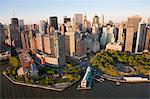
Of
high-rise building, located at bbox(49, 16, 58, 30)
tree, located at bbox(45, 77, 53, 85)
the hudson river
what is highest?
high-rise building, located at bbox(49, 16, 58, 30)

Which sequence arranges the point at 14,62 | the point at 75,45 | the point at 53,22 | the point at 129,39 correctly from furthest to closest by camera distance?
the point at 53,22 < the point at 129,39 < the point at 75,45 < the point at 14,62

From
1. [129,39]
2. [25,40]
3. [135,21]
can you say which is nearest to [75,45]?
[25,40]

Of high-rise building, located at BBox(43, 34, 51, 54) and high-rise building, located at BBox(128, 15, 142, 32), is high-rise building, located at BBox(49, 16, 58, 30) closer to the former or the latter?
high-rise building, located at BBox(43, 34, 51, 54)

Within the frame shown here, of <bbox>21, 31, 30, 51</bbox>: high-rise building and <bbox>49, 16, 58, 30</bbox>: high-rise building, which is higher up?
<bbox>49, 16, 58, 30</bbox>: high-rise building

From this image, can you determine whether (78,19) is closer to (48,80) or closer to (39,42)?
(39,42)

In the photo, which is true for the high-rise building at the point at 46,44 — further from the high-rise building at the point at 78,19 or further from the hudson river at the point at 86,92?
the high-rise building at the point at 78,19

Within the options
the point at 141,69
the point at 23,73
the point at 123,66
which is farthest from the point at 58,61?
the point at 141,69

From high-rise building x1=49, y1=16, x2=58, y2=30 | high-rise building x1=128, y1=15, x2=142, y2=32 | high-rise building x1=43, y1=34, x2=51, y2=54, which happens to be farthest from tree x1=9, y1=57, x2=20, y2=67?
high-rise building x1=128, y1=15, x2=142, y2=32
